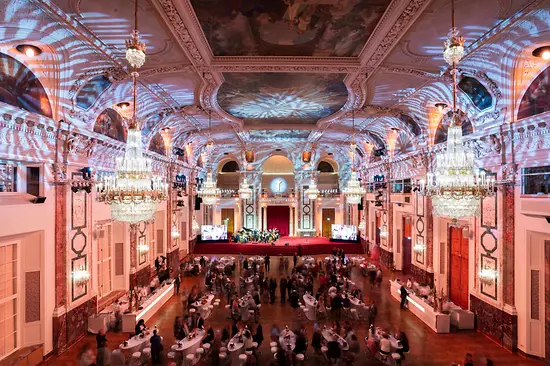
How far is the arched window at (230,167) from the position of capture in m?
29.4

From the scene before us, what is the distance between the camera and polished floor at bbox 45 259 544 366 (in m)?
8.52

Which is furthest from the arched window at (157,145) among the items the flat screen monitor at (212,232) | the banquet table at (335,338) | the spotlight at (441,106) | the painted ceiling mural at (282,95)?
the spotlight at (441,106)

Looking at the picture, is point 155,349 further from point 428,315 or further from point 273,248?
point 273,248

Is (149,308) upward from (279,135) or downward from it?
downward

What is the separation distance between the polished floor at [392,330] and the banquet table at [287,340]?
22.0 inches

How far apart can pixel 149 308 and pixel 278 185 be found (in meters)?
19.2

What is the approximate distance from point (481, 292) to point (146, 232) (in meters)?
12.9

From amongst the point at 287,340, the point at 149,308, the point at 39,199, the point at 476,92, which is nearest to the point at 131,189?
the point at 39,199

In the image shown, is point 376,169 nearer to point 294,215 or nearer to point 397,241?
point 397,241

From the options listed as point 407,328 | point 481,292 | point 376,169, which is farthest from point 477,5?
point 376,169

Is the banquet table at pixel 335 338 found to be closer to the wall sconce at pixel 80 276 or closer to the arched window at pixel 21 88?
the wall sconce at pixel 80 276

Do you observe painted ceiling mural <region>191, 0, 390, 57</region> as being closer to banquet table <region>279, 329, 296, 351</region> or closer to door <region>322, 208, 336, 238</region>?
banquet table <region>279, 329, 296, 351</region>

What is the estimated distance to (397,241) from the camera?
18.1m

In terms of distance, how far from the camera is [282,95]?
1288cm
